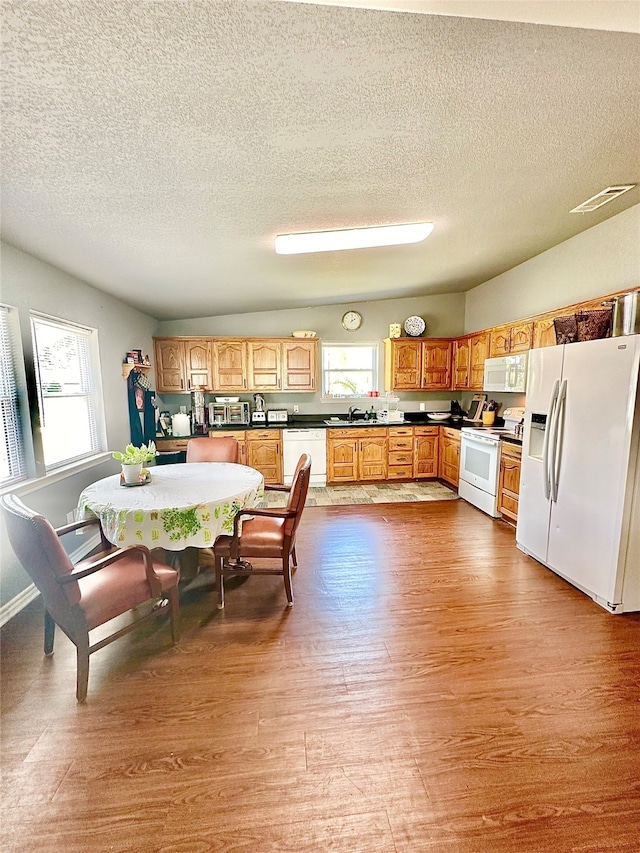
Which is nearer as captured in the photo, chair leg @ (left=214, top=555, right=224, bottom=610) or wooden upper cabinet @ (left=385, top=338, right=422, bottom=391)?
chair leg @ (left=214, top=555, right=224, bottom=610)

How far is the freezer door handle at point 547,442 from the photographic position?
9.04 feet

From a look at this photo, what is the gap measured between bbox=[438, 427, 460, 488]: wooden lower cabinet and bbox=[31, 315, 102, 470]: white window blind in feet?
14.4

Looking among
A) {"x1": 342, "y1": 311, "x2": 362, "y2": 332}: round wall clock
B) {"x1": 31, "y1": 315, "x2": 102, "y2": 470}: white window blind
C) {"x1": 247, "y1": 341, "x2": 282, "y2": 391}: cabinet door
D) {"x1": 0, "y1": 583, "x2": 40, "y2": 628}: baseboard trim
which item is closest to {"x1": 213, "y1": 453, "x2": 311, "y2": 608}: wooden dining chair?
{"x1": 0, "y1": 583, "x2": 40, "y2": 628}: baseboard trim

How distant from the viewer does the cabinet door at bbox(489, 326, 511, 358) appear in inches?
165

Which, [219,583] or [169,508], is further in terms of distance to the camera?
[219,583]

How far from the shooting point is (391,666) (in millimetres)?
1925

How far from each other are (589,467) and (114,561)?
10.2 feet

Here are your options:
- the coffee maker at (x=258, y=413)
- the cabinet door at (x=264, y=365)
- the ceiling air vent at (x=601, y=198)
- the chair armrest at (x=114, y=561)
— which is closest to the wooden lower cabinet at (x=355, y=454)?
the coffee maker at (x=258, y=413)

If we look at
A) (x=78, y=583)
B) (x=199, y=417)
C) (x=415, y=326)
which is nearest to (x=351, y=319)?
(x=415, y=326)

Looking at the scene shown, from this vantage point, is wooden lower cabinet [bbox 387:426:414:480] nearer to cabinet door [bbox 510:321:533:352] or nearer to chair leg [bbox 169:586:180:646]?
cabinet door [bbox 510:321:533:352]

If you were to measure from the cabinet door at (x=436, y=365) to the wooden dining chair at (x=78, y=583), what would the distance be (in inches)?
180

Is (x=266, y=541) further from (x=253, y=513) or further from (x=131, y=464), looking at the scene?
(x=131, y=464)

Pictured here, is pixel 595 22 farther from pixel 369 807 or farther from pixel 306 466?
pixel 369 807

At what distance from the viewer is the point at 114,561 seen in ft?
6.06
